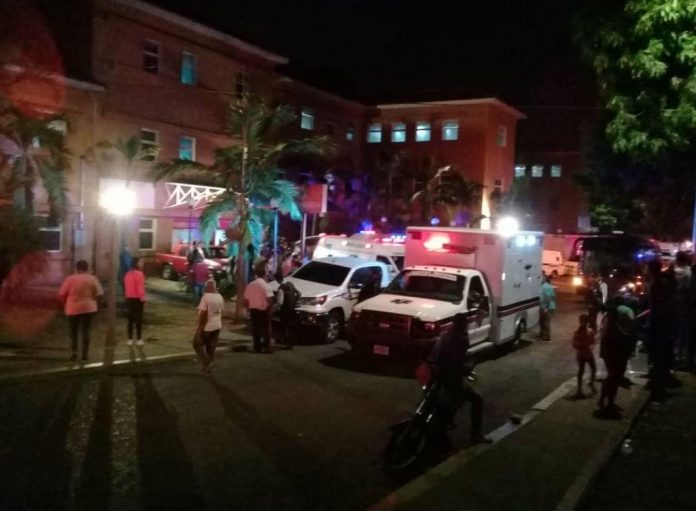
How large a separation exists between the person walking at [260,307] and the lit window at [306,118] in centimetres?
2225

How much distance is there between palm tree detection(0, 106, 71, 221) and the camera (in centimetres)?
1368

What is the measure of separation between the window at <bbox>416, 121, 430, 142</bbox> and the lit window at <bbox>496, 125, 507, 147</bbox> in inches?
160

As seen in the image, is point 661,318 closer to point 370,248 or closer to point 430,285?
point 430,285

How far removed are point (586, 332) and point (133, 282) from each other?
7.75 m

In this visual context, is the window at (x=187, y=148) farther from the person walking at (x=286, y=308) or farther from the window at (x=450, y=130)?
the window at (x=450, y=130)

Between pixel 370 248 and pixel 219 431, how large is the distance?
11.6 meters

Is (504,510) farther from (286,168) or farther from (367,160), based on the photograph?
(367,160)

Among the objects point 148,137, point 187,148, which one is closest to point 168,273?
point 148,137

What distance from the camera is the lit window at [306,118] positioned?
114ft

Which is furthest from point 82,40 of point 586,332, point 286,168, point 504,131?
point 504,131

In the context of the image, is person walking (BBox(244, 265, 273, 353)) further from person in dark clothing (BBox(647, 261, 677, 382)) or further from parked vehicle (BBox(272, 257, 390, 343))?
person in dark clothing (BBox(647, 261, 677, 382))

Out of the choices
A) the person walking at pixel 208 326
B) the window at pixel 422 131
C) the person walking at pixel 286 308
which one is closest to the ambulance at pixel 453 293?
the person walking at pixel 286 308

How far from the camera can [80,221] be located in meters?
22.7

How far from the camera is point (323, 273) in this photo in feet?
52.2
